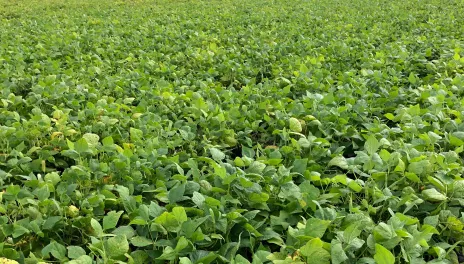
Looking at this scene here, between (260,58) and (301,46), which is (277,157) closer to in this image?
(260,58)

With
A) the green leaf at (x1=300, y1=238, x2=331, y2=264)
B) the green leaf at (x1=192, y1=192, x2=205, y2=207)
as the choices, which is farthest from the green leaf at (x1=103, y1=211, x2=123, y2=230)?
the green leaf at (x1=300, y1=238, x2=331, y2=264)

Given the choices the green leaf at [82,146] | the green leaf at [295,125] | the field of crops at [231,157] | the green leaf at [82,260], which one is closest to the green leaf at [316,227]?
the field of crops at [231,157]

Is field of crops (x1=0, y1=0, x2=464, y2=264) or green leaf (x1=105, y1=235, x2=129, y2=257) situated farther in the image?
field of crops (x1=0, y1=0, x2=464, y2=264)

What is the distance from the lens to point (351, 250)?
1813 mm

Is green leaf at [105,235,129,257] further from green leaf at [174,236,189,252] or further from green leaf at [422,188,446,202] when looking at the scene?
green leaf at [422,188,446,202]

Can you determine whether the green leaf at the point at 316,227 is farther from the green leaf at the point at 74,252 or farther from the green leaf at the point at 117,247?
the green leaf at the point at 74,252

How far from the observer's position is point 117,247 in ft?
5.77

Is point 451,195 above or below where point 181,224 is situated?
below

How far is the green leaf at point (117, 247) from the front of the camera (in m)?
1.75

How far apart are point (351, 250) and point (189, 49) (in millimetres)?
4368

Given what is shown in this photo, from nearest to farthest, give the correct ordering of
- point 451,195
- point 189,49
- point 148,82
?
1. point 451,195
2. point 148,82
3. point 189,49

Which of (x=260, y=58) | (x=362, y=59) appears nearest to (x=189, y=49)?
(x=260, y=58)

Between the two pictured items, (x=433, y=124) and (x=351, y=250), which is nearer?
(x=351, y=250)

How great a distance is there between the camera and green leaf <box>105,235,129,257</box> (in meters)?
1.75
